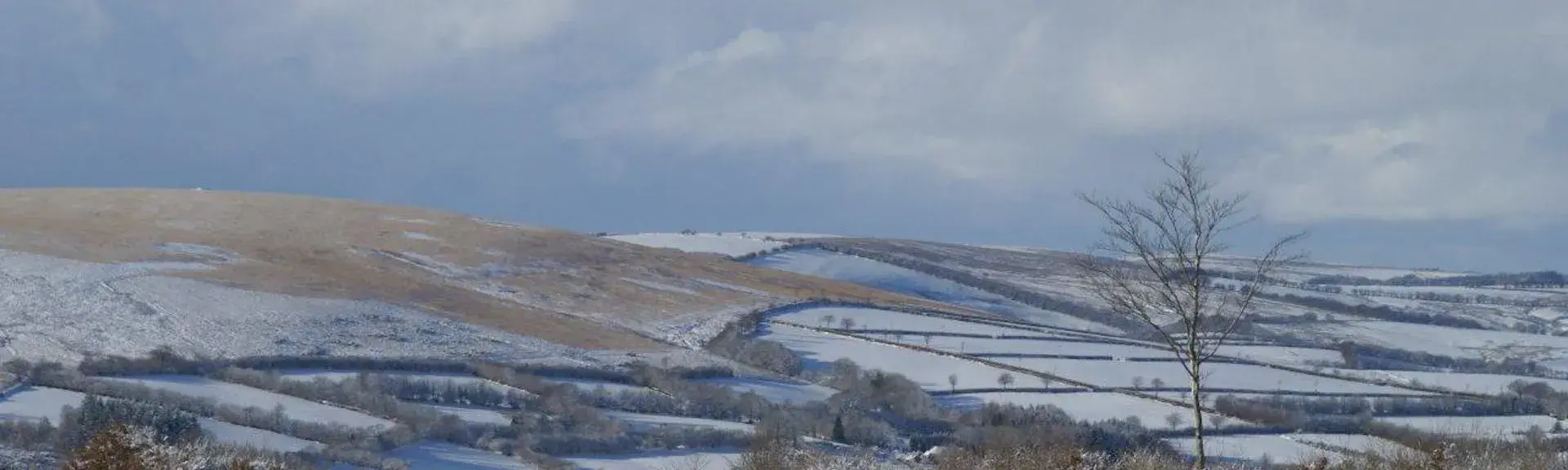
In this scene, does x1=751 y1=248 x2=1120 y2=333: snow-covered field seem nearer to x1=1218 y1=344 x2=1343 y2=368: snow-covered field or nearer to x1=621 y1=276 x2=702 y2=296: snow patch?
x1=1218 y1=344 x2=1343 y2=368: snow-covered field

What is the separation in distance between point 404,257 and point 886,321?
1906cm

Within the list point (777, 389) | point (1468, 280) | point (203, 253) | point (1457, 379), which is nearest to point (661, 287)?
point (203, 253)

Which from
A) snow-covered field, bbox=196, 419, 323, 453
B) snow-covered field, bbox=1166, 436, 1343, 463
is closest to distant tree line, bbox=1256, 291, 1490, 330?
snow-covered field, bbox=1166, 436, 1343, 463

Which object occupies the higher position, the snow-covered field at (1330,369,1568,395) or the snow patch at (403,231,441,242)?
the snow patch at (403,231,441,242)

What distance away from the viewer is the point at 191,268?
48719mm

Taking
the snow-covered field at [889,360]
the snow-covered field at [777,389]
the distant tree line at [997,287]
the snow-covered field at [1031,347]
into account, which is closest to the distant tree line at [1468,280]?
the distant tree line at [997,287]

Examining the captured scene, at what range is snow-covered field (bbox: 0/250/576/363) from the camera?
37.9 meters

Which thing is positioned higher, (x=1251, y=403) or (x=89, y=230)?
(x=89, y=230)

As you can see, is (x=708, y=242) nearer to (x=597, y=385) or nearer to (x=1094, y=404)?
(x=1094, y=404)

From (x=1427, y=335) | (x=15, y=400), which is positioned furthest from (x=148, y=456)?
(x=1427, y=335)

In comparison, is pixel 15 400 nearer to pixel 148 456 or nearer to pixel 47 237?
pixel 148 456

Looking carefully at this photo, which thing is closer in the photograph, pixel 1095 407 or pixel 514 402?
pixel 514 402

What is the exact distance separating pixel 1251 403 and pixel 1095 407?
190 inches

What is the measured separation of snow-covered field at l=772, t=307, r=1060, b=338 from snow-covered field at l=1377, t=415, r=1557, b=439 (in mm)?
19484
